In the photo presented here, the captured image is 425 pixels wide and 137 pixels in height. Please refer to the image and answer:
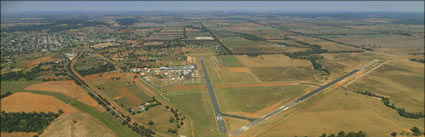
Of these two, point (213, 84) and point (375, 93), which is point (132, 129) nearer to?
point (213, 84)

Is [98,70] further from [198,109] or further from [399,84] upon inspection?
[399,84]

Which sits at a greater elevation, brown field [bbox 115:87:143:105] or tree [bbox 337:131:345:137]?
brown field [bbox 115:87:143:105]

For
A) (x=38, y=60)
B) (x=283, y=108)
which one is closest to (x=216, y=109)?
(x=283, y=108)

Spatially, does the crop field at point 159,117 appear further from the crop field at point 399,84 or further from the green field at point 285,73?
the crop field at point 399,84

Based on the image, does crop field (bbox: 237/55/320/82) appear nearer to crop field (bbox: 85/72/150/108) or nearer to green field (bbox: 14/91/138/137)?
crop field (bbox: 85/72/150/108)

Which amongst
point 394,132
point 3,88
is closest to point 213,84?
point 394,132

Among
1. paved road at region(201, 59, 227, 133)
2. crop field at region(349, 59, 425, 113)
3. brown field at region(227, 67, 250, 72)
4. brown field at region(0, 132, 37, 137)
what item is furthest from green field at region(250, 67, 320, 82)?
brown field at region(0, 132, 37, 137)
